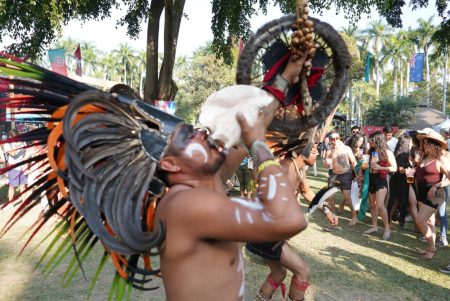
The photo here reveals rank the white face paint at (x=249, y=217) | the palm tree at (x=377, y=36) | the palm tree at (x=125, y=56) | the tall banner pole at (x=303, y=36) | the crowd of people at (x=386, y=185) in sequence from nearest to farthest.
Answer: the white face paint at (x=249, y=217) → the tall banner pole at (x=303, y=36) → the crowd of people at (x=386, y=185) → the palm tree at (x=377, y=36) → the palm tree at (x=125, y=56)

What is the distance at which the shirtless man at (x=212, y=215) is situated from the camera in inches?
60.7

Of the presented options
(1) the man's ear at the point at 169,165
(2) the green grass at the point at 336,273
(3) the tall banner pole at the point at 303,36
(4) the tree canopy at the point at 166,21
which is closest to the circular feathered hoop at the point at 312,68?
(3) the tall banner pole at the point at 303,36

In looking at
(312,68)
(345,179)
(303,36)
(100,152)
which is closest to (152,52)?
(345,179)

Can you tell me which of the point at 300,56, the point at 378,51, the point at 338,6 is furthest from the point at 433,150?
the point at 378,51

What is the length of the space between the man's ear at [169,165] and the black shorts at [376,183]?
6140 mm

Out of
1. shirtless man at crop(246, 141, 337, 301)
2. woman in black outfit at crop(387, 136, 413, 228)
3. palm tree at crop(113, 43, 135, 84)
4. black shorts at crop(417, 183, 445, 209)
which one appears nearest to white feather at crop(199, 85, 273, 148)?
shirtless man at crop(246, 141, 337, 301)

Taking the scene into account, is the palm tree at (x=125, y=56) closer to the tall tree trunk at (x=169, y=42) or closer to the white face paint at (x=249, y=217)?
the tall tree trunk at (x=169, y=42)

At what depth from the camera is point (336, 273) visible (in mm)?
5234

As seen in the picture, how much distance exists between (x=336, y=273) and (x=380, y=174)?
2633 mm

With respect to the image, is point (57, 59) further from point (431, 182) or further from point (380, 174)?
point (431, 182)

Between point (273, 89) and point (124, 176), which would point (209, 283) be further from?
point (273, 89)

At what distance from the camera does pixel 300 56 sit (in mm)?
2062

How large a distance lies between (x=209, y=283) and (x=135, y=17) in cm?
1236

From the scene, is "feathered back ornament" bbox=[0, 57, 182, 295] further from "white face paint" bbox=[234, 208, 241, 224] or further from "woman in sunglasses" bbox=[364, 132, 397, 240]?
"woman in sunglasses" bbox=[364, 132, 397, 240]
